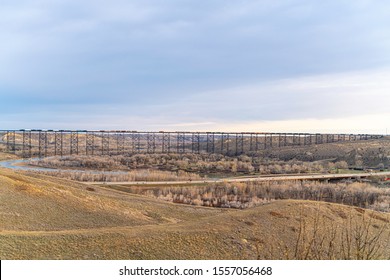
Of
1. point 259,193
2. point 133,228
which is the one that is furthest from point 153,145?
point 133,228

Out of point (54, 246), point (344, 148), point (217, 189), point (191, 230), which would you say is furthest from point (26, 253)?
point (344, 148)

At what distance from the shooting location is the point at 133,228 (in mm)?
10703

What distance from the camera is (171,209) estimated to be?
21531 millimetres

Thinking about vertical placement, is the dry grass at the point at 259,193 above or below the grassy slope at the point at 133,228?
below

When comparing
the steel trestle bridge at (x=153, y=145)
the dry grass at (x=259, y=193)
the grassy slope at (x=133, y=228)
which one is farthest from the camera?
the steel trestle bridge at (x=153, y=145)

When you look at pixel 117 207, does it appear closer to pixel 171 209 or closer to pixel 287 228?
pixel 171 209

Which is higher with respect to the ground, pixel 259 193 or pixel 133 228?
pixel 133 228

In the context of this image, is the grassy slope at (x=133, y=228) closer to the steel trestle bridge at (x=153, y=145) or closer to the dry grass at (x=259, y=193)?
the dry grass at (x=259, y=193)

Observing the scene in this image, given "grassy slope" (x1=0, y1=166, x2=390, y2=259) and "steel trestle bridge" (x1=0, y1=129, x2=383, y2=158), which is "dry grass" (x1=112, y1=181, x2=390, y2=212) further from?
"steel trestle bridge" (x1=0, y1=129, x2=383, y2=158)

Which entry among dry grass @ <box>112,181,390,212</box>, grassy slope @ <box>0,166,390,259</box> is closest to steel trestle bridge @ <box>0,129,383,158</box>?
dry grass @ <box>112,181,390,212</box>

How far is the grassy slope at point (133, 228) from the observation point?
28.2ft

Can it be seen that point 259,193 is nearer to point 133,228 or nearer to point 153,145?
point 133,228

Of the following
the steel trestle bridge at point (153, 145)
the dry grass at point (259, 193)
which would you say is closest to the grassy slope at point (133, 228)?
the dry grass at point (259, 193)

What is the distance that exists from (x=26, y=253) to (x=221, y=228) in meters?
6.09
